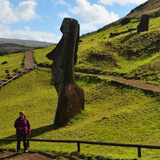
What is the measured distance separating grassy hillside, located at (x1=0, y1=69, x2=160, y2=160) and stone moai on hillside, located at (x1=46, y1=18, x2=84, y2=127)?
0.97 m

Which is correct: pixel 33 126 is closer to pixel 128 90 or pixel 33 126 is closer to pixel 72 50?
pixel 72 50

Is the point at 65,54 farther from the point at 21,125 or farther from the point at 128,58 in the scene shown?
the point at 128,58

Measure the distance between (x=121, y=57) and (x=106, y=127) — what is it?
24270 millimetres

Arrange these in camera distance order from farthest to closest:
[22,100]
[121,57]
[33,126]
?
[121,57], [22,100], [33,126]

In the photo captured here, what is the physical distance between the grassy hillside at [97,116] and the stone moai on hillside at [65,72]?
97cm

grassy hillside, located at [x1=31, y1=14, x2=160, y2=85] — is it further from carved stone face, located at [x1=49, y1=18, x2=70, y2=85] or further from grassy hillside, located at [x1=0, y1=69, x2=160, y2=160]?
carved stone face, located at [x1=49, y1=18, x2=70, y2=85]

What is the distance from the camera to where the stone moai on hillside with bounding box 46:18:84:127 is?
17359 millimetres

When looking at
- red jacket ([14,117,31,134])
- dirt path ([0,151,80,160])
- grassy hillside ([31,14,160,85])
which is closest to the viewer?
dirt path ([0,151,80,160])

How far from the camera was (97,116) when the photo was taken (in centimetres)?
1831

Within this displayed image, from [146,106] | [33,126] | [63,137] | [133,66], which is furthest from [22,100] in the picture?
[133,66]

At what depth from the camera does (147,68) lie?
29.8 m

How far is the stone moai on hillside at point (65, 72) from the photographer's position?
683 inches

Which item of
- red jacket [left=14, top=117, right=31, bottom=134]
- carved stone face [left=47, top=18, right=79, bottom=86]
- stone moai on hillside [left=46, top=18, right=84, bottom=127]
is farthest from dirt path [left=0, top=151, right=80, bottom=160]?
carved stone face [left=47, top=18, right=79, bottom=86]

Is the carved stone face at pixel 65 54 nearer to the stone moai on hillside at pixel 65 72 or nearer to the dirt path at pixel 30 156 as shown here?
the stone moai on hillside at pixel 65 72
